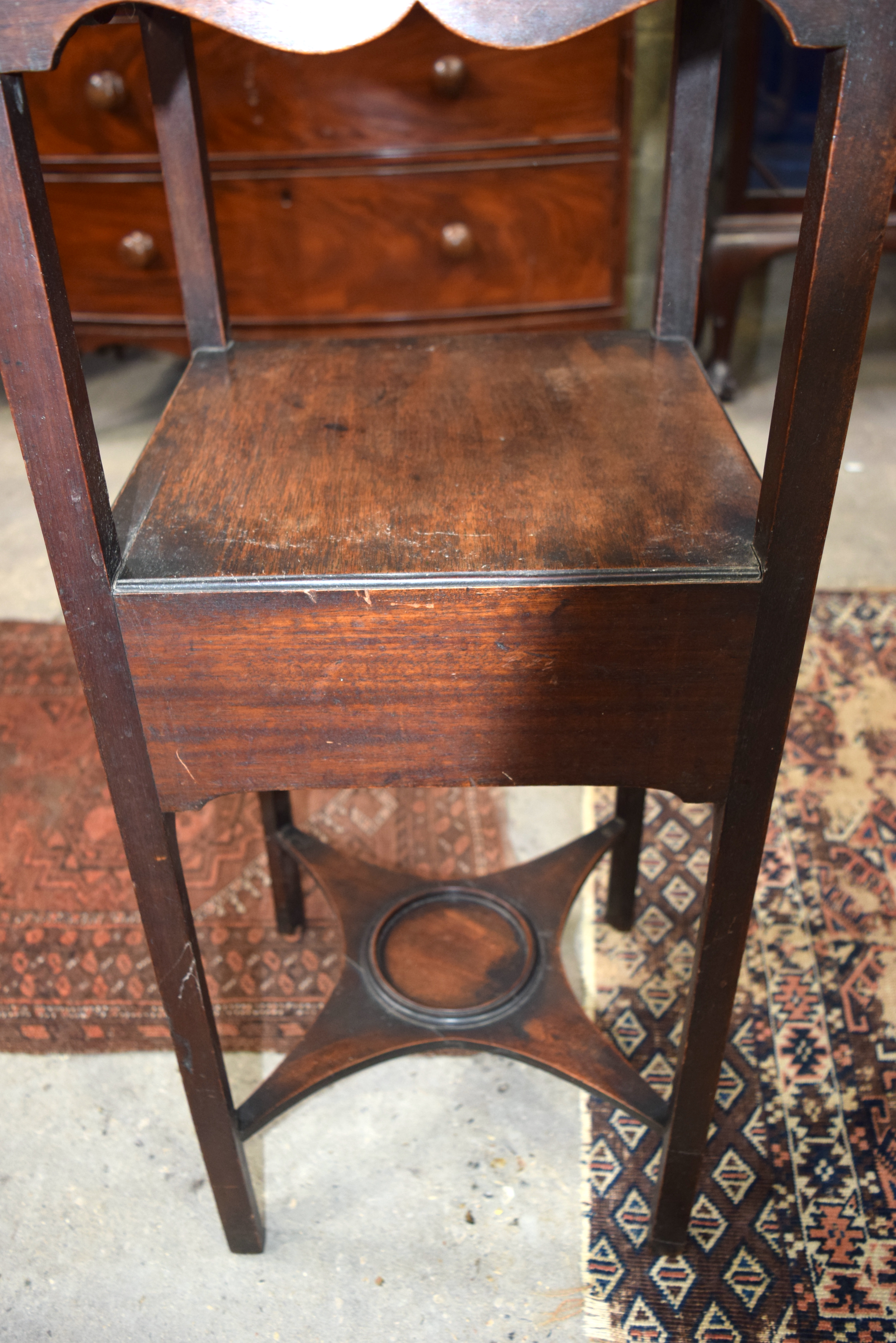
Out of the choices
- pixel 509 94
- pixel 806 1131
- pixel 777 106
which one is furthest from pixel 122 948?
pixel 777 106

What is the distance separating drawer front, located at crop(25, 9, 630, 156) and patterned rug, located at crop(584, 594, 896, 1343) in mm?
1219

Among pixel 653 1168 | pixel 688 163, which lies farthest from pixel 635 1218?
pixel 688 163

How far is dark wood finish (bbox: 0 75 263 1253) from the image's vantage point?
639 millimetres

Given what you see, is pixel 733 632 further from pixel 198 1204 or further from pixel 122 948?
pixel 122 948

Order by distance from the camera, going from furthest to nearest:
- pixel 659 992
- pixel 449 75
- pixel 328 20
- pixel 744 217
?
pixel 744 217 → pixel 449 75 → pixel 659 992 → pixel 328 20

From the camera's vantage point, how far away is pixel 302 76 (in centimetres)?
202

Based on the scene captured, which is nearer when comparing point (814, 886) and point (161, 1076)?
point (161, 1076)

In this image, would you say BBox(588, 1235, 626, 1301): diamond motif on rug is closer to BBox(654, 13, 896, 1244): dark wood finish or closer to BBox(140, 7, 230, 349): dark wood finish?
BBox(654, 13, 896, 1244): dark wood finish

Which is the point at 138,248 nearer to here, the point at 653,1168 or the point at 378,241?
the point at 378,241

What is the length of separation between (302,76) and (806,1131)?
189cm

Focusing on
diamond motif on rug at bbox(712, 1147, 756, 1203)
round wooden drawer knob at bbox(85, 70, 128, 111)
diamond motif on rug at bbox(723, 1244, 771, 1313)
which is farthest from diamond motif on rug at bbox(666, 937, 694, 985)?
round wooden drawer knob at bbox(85, 70, 128, 111)

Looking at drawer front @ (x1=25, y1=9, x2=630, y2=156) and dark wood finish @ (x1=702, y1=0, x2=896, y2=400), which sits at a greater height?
drawer front @ (x1=25, y1=9, x2=630, y2=156)

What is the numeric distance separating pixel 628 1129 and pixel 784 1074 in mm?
194

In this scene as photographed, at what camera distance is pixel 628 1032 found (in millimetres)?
1305
